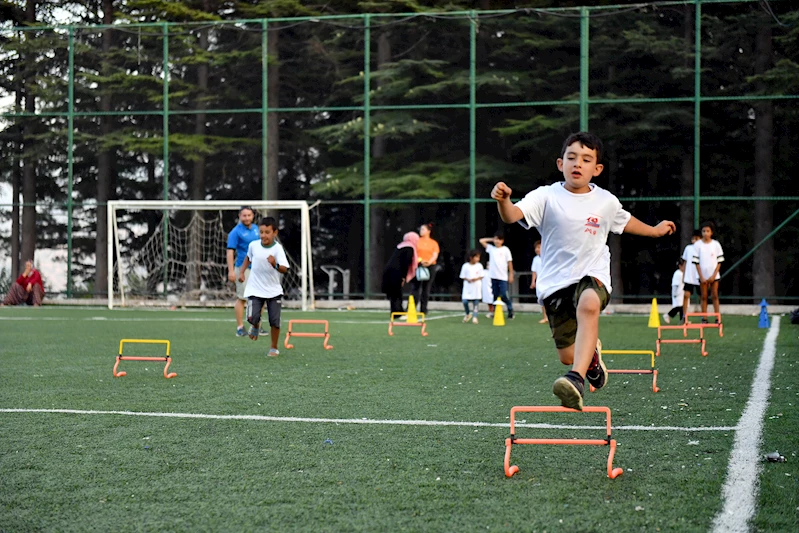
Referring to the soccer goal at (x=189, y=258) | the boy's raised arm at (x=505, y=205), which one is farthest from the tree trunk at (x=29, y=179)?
the boy's raised arm at (x=505, y=205)

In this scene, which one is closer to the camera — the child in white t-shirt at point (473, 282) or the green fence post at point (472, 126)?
the child in white t-shirt at point (473, 282)

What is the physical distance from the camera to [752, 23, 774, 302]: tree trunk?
2547cm

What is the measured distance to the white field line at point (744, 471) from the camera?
4.69 meters

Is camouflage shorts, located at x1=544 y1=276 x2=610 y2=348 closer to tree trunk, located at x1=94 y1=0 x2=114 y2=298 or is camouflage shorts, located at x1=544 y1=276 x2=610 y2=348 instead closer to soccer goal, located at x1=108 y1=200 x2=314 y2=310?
soccer goal, located at x1=108 y1=200 x2=314 y2=310

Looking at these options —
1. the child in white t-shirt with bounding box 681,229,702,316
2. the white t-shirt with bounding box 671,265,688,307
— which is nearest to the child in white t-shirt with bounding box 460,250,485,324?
the white t-shirt with bounding box 671,265,688,307

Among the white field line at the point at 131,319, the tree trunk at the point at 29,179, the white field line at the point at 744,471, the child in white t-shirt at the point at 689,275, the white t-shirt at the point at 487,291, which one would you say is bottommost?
the white field line at the point at 131,319

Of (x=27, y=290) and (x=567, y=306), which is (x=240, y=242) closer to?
(x=567, y=306)

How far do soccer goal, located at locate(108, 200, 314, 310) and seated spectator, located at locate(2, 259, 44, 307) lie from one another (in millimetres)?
1930

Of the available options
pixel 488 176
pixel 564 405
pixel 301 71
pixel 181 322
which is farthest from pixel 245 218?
pixel 301 71

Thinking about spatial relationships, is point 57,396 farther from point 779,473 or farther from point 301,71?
point 301,71

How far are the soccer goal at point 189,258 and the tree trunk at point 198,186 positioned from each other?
26 millimetres

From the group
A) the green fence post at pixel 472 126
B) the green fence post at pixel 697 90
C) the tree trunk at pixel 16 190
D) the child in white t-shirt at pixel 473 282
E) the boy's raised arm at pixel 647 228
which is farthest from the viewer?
the tree trunk at pixel 16 190

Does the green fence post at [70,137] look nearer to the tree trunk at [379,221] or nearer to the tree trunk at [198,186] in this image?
the tree trunk at [198,186]

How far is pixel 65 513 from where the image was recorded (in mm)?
4879
